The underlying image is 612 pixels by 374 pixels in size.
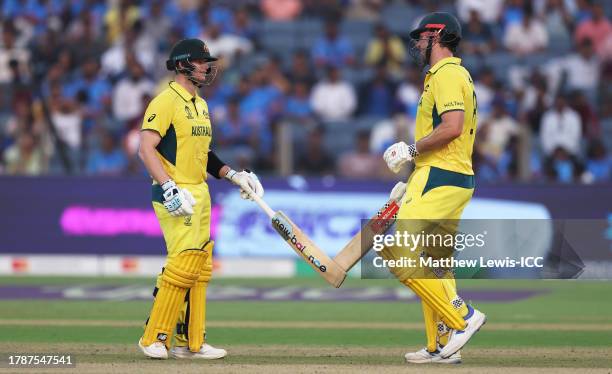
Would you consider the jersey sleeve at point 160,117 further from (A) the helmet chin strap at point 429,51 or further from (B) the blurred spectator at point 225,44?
(B) the blurred spectator at point 225,44

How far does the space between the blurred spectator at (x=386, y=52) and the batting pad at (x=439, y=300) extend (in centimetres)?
1112

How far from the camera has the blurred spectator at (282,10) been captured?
20422 mm

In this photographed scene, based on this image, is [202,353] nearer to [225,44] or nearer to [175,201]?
[175,201]

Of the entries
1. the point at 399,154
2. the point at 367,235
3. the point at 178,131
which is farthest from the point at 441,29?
the point at 178,131

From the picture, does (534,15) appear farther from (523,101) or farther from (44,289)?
(44,289)

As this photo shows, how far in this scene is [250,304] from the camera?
42.0ft

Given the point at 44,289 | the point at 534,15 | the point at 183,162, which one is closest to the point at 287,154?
the point at 44,289

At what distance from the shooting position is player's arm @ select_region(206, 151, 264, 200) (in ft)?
29.1

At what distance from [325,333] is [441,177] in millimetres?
2675

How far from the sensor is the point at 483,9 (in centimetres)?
2023

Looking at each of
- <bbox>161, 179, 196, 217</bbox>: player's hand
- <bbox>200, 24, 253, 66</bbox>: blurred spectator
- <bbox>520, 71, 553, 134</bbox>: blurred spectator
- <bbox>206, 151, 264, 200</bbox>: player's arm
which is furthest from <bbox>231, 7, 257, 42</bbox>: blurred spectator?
<bbox>161, 179, 196, 217</bbox>: player's hand

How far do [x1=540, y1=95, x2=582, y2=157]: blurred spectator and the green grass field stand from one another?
10.1 feet

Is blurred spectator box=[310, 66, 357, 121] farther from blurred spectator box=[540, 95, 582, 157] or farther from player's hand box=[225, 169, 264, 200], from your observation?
player's hand box=[225, 169, 264, 200]

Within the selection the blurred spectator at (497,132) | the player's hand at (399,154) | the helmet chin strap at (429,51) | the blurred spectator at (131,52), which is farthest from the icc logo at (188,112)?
the blurred spectator at (131,52)
